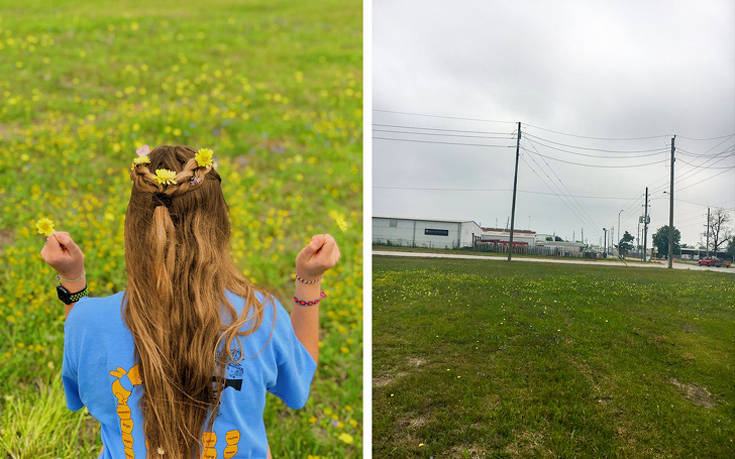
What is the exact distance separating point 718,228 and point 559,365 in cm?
78

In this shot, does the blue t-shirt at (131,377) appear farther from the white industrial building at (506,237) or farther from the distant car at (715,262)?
the distant car at (715,262)

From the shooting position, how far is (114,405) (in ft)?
3.02

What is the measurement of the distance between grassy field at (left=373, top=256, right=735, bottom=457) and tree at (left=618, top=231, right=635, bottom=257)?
75 mm

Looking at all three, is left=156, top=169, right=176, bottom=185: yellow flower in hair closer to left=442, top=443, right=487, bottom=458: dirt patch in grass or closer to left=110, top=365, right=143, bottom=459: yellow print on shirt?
left=110, top=365, right=143, bottom=459: yellow print on shirt

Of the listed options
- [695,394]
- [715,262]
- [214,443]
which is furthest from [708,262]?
[214,443]

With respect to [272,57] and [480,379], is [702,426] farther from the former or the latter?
[272,57]

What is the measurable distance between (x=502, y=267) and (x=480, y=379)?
453mm

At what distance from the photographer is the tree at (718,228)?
1.92 m

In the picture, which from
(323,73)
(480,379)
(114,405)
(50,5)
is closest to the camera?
(114,405)

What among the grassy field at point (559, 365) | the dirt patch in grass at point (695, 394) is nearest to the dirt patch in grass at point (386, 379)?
the grassy field at point (559, 365)

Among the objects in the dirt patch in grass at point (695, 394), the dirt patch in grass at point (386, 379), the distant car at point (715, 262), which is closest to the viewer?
the dirt patch in grass at point (695, 394)

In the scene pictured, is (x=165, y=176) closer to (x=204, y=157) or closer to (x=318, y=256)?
(x=204, y=157)

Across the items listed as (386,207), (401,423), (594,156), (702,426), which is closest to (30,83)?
(386,207)

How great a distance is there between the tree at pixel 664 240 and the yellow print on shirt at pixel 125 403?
1844 mm
